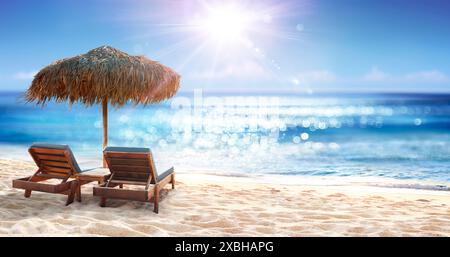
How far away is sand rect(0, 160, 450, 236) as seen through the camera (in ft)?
12.6

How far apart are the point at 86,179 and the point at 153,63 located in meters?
2.10

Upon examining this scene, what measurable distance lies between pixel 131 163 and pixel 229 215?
1.33 meters

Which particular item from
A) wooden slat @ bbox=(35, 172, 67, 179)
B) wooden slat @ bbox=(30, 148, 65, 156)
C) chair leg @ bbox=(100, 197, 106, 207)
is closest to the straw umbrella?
wooden slat @ bbox=(30, 148, 65, 156)

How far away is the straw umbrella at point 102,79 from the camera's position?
555 centimetres

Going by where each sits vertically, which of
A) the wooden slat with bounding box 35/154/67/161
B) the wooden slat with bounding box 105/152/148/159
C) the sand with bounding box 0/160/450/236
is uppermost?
the wooden slat with bounding box 105/152/148/159

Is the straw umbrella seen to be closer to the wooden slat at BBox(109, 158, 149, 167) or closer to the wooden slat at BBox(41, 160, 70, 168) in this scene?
the wooden slat at BBox(41, 160, 70, 168)

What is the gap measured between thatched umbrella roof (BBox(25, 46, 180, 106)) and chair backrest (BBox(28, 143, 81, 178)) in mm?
1151

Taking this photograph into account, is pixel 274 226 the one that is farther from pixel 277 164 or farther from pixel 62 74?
pixel 277 164

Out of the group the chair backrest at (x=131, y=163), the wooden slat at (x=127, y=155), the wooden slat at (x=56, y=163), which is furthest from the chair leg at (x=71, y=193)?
the wooden slat at (x=127, y=155)

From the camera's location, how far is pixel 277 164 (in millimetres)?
12430

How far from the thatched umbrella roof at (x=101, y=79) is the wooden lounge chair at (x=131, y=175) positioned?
136 centimetres

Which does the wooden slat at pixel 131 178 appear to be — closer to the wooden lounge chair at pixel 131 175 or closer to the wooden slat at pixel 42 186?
the wooden lounge chair at pixel 131 175

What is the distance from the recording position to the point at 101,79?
554cm

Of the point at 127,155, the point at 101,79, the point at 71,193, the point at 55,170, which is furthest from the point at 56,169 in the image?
the point at 101,79
